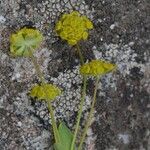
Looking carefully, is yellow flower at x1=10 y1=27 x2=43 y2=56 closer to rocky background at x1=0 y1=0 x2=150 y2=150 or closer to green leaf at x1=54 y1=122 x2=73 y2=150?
rocky background at x1=0 y1=0 x2=150 y2=150

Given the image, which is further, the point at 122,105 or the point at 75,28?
the point at 122,105

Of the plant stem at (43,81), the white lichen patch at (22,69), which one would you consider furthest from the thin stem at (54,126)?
the white lichen patch at (22,69)

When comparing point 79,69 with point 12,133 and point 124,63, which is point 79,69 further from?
point 12,133

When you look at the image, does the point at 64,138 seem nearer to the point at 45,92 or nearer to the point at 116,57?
the point at 45,92

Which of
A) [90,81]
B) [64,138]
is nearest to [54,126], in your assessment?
[64,138]

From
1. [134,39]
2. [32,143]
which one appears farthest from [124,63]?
[32,143]

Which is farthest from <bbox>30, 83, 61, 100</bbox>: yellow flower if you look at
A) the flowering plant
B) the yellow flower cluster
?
the yellow flower cluster
